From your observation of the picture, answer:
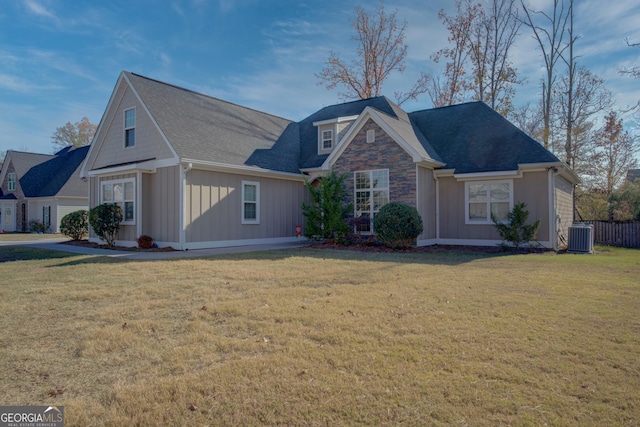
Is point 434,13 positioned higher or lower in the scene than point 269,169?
higher

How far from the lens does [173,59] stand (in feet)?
63.1

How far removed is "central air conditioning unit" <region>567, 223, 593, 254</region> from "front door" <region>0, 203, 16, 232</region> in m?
35.7

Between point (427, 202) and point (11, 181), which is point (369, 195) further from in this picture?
point (11, 181)

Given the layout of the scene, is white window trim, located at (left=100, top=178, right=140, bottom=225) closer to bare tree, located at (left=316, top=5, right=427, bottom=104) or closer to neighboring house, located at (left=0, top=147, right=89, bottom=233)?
neighboring house, located at (left=0, top=147, right=89, bottom=233)

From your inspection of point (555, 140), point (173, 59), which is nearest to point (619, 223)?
point (555, 140)

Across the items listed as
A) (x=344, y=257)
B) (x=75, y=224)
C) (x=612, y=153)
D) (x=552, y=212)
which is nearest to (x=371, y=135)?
(x=344, y=257)

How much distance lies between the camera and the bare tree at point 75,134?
46263mm

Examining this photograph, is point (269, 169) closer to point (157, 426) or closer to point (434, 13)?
point (157, 426)

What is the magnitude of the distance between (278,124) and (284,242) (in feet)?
23.1

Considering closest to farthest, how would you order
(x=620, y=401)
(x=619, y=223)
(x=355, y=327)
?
(x=620, y=401), (x=355, y=327), (x=619, y=223)

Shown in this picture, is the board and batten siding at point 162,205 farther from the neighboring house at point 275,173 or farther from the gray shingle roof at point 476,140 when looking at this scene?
the gray shingle roof at point 476,140

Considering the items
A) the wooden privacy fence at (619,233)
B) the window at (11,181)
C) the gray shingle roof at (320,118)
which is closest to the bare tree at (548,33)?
the wooden privacy fence at (619,233)

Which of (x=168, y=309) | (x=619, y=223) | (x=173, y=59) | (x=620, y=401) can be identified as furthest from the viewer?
(x=173, y=59)

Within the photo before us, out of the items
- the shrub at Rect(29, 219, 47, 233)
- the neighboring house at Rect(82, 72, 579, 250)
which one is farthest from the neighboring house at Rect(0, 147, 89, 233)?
the neighboring house at Rect(82, 72, 579, 250)
